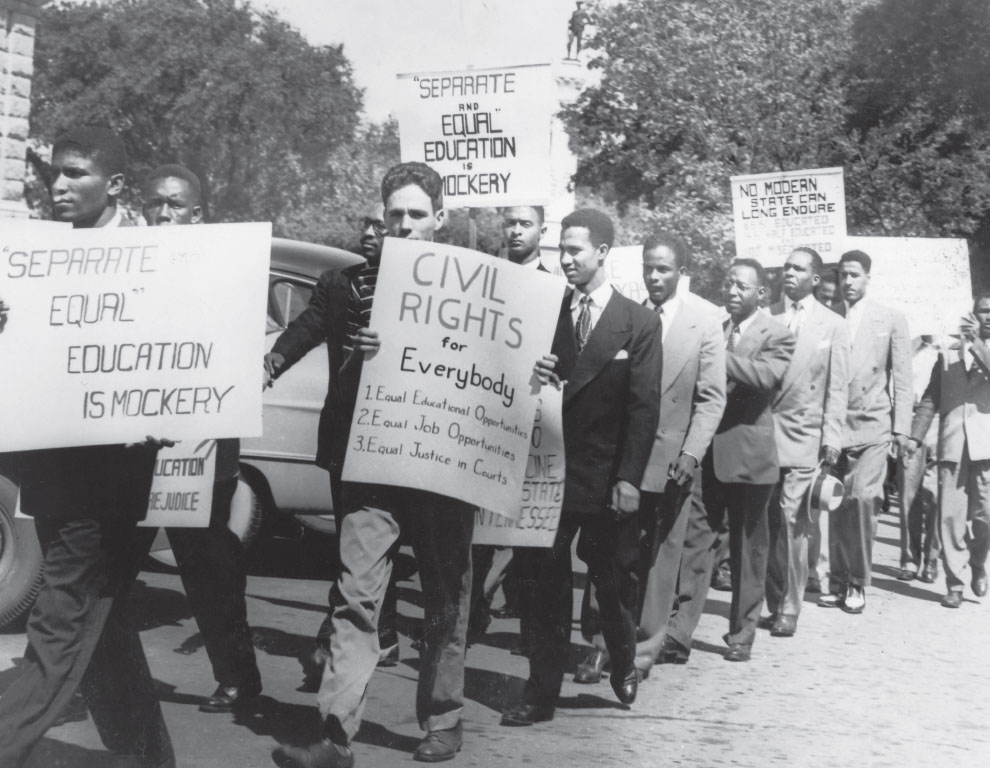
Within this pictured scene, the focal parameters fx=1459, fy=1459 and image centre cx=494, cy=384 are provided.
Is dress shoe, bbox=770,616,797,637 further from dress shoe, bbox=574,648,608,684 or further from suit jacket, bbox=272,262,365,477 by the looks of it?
suit jacket, bbox=272,262,365,477

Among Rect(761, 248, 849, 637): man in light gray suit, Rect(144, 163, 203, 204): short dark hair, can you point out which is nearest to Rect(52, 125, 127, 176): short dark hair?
Rect(144, 163, 203, 204): short dark hair

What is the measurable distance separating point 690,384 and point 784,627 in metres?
1.85

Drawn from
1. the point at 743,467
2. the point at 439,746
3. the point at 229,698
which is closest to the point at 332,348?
the point at 229,698

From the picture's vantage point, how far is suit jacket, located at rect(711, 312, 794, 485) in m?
7.60

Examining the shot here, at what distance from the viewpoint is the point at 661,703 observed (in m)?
6.33

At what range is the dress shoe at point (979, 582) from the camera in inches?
389

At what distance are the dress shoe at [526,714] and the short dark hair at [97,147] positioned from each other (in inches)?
103

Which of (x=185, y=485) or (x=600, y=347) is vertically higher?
(x=600, y=347)

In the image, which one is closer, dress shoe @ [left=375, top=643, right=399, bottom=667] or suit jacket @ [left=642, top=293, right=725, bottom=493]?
dress shoe @ [left=375, top=643, right=399, bottom=667]

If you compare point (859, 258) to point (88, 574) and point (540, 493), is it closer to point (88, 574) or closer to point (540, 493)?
point (540, 493)

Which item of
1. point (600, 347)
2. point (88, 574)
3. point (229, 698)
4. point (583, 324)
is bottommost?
point (229, 698)

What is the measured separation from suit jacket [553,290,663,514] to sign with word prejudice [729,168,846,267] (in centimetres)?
564

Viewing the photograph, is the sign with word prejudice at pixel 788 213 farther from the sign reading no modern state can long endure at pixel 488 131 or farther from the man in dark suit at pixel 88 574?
the man in dark suit at pixel 88 574

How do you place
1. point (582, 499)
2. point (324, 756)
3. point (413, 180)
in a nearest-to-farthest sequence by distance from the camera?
point (324, 756) → point (413, 180) → point (582, 499)
